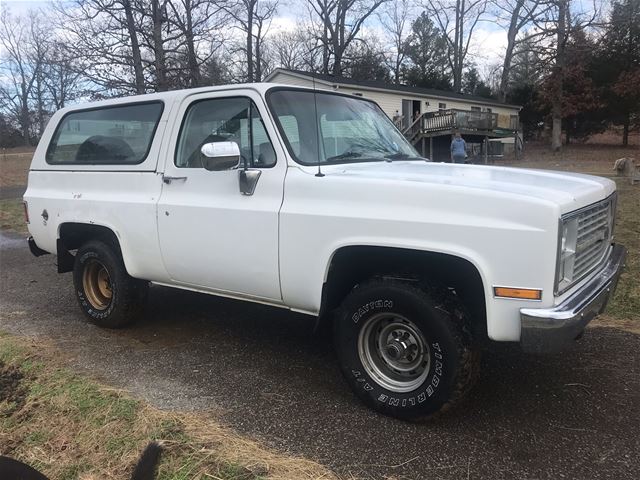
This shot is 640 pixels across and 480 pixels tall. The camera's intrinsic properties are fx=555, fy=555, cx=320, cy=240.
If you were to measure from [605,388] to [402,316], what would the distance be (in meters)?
1.61

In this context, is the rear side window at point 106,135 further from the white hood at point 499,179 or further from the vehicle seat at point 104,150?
the white hood at point 499,179

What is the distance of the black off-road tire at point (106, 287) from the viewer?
4.70 m

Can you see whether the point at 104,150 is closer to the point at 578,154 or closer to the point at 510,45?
the point at 578,154

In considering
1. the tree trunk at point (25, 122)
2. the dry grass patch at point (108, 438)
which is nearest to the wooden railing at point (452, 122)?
the dry grass patch at point (108, 438)

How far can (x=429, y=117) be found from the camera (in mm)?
29625

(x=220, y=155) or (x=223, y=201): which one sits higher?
(x=220, y=155)

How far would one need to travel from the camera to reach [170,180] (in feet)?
13.8

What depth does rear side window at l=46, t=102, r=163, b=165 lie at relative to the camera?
452 centimetres

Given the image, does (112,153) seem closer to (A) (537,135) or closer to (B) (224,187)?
(B) (224,187)

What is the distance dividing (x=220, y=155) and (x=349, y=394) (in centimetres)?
174

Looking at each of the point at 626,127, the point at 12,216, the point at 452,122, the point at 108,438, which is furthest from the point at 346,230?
the point at 626,127

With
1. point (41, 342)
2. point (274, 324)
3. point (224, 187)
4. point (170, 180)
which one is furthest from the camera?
point (274, 324)

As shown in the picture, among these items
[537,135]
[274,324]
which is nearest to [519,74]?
[537,135]

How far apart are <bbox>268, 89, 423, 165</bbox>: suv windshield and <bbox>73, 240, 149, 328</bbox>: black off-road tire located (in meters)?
1.98
